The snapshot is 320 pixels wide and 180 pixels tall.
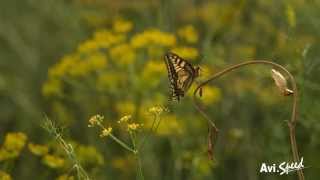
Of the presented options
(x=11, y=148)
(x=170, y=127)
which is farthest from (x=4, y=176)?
(x=170, y=127)

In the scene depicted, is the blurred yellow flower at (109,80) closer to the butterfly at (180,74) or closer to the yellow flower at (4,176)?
the yellow flower at (4,176)

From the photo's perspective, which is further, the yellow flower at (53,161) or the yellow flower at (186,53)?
the yellow flower at (186,53)

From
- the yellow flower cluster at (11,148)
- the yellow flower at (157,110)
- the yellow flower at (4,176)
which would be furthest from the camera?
the yellow flower cluster at (11,148)

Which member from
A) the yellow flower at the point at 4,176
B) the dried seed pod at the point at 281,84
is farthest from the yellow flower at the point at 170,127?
the dried seed pod at the point at 281,84

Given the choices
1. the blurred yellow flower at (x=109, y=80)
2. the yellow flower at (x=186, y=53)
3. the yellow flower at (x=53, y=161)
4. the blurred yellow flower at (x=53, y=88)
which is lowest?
the yellow flower at (x=53, y=161)

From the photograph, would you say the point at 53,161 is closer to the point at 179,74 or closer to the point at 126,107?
the point at 179,74

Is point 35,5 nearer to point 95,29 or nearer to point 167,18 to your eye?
point 95,29

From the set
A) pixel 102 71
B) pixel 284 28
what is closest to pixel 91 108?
pixel 102 71

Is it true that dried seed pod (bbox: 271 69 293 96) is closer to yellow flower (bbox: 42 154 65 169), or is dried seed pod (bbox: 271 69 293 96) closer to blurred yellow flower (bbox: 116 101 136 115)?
yellow flower (bbox: 42 154 65 169)
